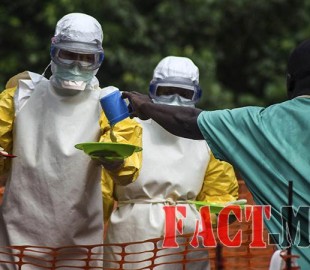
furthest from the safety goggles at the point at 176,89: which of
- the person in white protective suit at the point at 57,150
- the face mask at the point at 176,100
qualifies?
the person in white protective suit at the point at 57,150

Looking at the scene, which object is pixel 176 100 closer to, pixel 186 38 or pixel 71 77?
pixel 71 77

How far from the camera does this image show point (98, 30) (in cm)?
742

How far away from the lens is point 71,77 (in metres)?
7.22

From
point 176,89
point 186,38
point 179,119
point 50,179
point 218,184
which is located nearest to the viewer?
point 179,119

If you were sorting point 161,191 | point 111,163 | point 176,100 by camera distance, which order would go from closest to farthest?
1. point 111,163
2. point 161,191
3. point 176,100

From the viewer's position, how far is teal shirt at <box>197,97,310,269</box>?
5.69 meters

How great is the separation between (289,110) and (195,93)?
8.17 ft

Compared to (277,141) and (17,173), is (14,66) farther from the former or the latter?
(277,141)

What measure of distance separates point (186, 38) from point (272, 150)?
11793 millimetres

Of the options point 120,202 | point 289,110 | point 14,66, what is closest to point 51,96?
point 120,202

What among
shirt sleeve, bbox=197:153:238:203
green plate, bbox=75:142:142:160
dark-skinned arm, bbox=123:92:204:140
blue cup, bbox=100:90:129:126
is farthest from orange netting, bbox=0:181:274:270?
dark-skinned arm, bbox=123:92:204:140

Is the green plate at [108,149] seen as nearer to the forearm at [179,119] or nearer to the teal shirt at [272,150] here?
the forearm at [179,119]

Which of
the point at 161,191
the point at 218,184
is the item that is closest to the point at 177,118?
the point at 161,191

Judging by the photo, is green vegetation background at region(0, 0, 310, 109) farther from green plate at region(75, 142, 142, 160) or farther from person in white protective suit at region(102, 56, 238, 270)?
green plate at region(75, 142, 142, 160)
